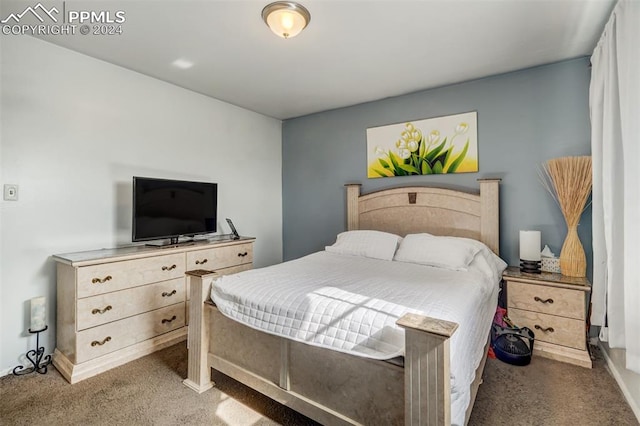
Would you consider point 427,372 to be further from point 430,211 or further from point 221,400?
point 430,211

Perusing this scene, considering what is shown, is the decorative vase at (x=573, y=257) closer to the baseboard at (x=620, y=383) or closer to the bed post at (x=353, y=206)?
the baseboard at (x=620, y=383)

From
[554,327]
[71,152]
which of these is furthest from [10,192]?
[554,327]

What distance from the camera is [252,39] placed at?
2.26 metres

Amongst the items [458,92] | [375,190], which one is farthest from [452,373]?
[458,92]

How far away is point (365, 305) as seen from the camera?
150 cm

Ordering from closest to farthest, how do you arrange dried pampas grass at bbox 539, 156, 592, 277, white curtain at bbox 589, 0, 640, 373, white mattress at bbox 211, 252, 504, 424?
white mattress at bbox 211, 252, 504, 424 < white curtain at bbox 589, 0, 640, 373 < dried pampas grass at bbox 539, 156, 592, 277

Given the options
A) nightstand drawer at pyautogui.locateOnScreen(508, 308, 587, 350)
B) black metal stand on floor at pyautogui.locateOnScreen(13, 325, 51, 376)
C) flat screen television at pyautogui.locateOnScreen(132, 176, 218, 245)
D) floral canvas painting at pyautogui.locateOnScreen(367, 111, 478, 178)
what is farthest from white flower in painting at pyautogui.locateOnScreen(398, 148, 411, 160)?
black metal stand on floor at pyautogui.locateOnScreen(13, 325, 51, 376)

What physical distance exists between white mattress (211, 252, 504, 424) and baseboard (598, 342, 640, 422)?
792mm

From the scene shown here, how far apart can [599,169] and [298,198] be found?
314 centimetres

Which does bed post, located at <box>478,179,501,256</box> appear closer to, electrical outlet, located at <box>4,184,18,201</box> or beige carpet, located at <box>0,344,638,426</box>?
beige carpet, located at <box>0,344,638,426</box>

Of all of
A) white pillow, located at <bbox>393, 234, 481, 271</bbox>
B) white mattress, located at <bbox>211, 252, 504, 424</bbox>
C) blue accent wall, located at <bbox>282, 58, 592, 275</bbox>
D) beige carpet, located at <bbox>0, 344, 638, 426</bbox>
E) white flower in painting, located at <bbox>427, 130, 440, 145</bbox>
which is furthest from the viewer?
white flower in painting, located at <bbox>427, 130, 440, 145</bbox>

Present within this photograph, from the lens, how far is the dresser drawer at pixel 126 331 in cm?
210

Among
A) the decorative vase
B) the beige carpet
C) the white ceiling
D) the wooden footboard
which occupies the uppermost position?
the white ceiling

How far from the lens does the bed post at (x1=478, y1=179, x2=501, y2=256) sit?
279 cm
